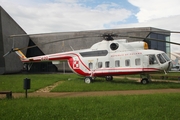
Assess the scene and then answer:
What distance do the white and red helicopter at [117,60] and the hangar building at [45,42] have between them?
716 inches

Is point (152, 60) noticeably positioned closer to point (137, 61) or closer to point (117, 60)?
point (137, 61)

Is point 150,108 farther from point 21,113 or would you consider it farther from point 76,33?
point 76,33

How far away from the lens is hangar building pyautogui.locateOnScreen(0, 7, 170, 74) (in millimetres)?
35188

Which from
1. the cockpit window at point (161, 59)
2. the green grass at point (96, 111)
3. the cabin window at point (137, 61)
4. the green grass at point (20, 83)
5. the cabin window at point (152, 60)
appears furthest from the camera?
the cabin window at point (137, 61)

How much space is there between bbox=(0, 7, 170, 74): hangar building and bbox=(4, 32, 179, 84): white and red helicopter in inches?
716

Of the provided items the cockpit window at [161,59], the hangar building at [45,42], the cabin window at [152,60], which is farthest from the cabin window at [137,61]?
the hangar building at [45,42]

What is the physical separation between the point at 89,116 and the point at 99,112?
1.77 feet

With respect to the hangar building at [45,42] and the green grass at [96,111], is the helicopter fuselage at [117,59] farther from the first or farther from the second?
the hangar building at [45,42]

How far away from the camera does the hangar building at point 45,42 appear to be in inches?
1385

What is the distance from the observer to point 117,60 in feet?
55.9

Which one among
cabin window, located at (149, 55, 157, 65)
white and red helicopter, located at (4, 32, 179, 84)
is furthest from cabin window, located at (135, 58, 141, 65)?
cabin window, located at (149, 55, 157, 65)

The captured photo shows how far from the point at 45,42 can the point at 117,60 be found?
106 feet

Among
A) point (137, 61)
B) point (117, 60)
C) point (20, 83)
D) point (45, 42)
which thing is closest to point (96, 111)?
point (137, 61)

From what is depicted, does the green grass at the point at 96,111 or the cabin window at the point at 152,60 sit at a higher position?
the cabin window at the point at 152,60
